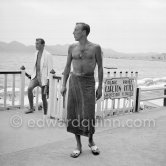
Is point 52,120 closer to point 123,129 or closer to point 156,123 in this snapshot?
point 123,129

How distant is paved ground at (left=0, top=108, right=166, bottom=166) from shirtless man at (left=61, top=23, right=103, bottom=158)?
31 cm

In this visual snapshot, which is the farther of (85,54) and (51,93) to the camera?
(51,93)

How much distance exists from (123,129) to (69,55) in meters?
2.54

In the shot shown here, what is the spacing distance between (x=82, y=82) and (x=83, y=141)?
136 cm

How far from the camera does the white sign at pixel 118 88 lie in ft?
24.9

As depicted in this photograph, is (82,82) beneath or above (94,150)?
above

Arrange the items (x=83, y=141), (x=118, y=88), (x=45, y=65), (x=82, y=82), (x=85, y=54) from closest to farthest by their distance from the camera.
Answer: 1. (x=85, y=54)
2. (x=82, y=82)
3. (x=83, y=141)
4. (x=45, y=65)
5. (x=118, y=88)

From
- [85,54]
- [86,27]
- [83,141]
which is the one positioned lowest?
[83,141]

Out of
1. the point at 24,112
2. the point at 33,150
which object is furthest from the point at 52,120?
the point at 33,150

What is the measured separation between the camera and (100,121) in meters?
7.17

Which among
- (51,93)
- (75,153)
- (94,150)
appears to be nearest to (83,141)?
(94,150)

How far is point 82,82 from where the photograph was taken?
14.8ft

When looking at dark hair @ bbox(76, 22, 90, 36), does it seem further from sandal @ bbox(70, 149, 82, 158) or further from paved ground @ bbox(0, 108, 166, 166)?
paved ground @ bbox(0, 108, 166, 166)

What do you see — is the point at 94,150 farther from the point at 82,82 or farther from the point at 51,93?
the point at 51,93
